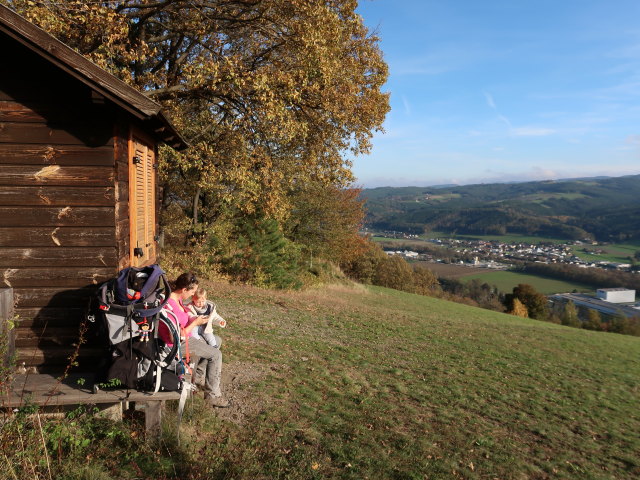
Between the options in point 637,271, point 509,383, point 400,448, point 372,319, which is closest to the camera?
point 400,448

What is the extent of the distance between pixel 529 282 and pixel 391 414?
278 feet

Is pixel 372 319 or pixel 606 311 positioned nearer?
pixel 372 319

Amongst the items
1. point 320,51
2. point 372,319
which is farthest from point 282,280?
point 320,51

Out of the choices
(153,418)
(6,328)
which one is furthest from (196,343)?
(6,328)

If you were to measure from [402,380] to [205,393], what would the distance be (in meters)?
4.63

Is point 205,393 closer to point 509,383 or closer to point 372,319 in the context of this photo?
point 509,383

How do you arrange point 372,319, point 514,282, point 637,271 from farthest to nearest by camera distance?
point 637,271, point 514,282, point 372,319

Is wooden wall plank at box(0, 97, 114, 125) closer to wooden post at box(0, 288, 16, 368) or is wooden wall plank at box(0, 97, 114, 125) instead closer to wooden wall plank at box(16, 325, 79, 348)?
wooden post at box(0, 288, 16, 368)

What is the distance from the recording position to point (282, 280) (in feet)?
78.4

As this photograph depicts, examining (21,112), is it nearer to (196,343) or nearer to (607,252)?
(196,343)

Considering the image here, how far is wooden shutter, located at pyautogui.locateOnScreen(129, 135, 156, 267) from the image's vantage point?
5.92 m

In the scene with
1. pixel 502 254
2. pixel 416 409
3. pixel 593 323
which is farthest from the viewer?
pixel 502 254

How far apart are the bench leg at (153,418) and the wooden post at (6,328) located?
169cm

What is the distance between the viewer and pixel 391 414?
703 centimetres
